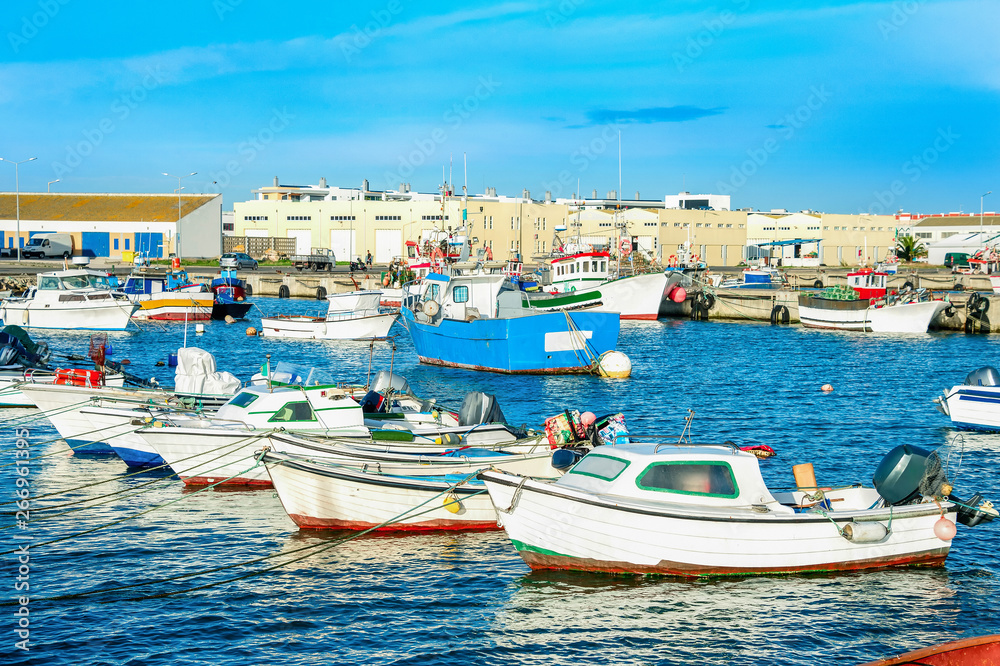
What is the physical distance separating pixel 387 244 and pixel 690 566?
95.3 meters

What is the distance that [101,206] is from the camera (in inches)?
4163

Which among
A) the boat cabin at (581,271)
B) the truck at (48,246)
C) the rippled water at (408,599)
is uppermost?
the truck at (48,246)

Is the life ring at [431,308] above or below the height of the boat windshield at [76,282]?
below

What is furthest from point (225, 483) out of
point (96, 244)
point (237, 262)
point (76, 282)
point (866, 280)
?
point (96, 244)

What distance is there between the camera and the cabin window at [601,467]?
1459cm

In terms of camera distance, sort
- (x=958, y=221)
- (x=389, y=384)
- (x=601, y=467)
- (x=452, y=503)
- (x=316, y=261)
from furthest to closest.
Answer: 1. (x=958, y=221)
2. (x=316, y=261)
3. (x=389, y=384)
4. (x=452, y=503)
5. (x=601, y=467)

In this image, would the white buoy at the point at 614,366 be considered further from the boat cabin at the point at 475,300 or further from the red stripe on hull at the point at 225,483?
the red stripe on hull at the point at 225,483

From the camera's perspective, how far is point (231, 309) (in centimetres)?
6134

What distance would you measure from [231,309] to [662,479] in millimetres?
51363

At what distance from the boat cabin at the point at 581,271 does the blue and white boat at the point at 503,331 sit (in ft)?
54.2

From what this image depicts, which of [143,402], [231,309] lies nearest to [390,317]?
[231,309]

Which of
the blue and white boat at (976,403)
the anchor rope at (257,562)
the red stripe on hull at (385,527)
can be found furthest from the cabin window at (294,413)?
the blue and white boat at (976,403)

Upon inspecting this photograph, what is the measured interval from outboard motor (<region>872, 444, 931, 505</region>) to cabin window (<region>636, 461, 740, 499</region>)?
2759mm

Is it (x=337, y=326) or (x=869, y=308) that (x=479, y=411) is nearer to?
(x=337, y=326)
